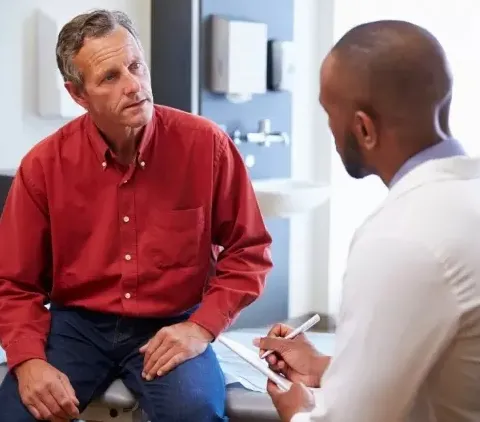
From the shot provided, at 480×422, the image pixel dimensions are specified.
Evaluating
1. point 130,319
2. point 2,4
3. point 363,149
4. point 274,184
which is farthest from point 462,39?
point 363,149

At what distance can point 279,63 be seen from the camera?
297cm

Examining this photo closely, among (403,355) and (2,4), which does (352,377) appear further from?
(2,4)

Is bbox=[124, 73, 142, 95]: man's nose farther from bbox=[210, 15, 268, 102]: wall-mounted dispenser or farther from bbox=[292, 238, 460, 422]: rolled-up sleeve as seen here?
bbox=[210, 15, 268, 102]: wall-mounted dispenser

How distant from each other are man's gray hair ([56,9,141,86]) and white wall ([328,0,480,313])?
61.5 inches

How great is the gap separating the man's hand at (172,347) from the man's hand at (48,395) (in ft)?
0.45

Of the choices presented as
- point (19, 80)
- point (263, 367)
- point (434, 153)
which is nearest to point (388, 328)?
point (434, 153)

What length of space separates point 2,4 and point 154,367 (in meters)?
1.12

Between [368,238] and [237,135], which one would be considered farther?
[237,135]

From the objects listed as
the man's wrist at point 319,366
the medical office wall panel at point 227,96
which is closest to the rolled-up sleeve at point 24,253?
the man's wrist at point 319,366

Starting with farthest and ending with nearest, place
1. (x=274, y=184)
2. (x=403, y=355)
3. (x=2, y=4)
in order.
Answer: (x=274, y=184), (x=2, y=4), (x=403, y=355)

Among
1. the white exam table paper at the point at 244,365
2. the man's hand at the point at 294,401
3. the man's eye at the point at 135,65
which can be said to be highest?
the man's eye at the point at 135,65

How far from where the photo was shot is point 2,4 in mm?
2156

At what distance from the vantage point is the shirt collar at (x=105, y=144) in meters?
1.63

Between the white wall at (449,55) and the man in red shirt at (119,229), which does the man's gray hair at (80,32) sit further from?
the white wall at (449,55)
